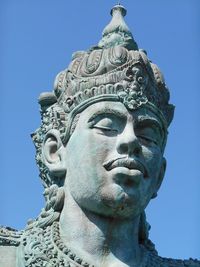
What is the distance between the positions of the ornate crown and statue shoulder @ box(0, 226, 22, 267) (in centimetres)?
102

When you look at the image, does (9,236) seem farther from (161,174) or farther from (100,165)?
(161,174)

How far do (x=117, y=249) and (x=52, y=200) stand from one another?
3.43ft

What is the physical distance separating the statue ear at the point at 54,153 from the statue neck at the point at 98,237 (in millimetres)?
436

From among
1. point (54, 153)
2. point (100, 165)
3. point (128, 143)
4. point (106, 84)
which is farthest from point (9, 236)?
point (106, 84)

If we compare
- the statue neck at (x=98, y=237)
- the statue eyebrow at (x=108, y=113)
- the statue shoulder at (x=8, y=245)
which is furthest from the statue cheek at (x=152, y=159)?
the statue shoulder at (x=8, y=245)

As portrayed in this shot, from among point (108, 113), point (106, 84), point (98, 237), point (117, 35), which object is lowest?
point (98, 237)

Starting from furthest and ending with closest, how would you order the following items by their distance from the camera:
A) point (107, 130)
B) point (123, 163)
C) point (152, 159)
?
point (152, 159) < point (107, 130) < point (123, 163)

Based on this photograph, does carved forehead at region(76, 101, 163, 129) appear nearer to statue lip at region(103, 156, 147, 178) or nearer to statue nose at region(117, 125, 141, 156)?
statue nose at region(117, 125, 141, 156)

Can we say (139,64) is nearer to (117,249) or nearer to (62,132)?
(62,132)

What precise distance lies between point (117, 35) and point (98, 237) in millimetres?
2781

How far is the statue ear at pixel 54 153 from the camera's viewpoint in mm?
10047

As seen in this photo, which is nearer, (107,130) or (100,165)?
(100,165)

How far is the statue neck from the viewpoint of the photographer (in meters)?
9.52

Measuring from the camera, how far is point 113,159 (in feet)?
31.1
